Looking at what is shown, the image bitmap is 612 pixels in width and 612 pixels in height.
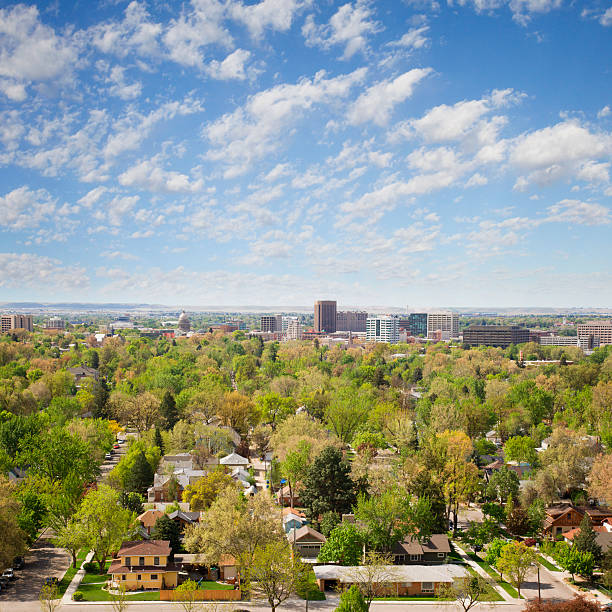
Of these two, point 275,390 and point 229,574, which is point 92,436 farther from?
point 275,390

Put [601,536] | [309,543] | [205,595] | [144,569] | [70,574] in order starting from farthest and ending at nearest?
[601,536]
[309,543]
[70,574]
[144,569]
[205,595]

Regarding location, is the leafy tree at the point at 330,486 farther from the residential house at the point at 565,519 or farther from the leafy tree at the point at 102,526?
the residential house at the point at 565,519

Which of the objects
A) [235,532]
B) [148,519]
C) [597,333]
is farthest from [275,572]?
[597,333]

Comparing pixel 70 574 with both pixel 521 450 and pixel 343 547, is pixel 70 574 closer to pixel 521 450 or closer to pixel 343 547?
pixel 343 547

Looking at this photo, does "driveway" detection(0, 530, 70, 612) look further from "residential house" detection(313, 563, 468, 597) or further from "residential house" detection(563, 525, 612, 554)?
"residential house" detection(563, 525, 612, 554)

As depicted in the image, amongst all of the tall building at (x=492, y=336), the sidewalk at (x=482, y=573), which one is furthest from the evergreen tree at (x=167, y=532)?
the tall building at (x=492, y=336)
